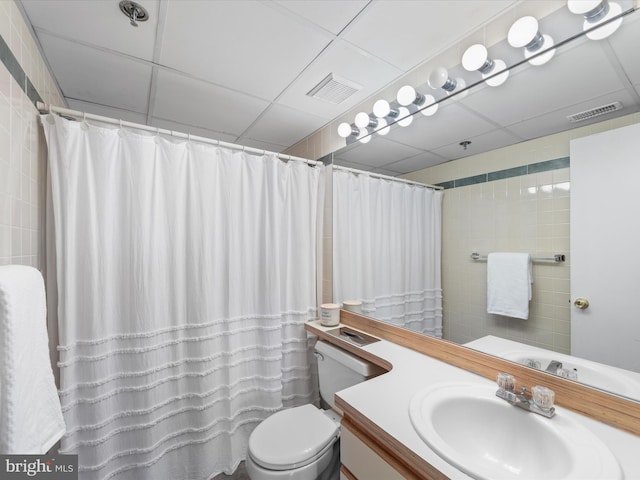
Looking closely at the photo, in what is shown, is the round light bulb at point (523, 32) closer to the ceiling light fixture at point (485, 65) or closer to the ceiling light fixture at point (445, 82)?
the ceiling light fixture at point (485, 65)

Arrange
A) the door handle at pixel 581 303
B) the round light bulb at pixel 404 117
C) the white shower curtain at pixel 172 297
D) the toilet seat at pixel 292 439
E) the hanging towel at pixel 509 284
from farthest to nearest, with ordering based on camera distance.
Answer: the round light bulb at pixel 404 117
the white shower curtain at pixel 172 297
the toilet seat at pixel 292 439
the hanging towel at pixel 509 284
the door handle at pixel 581 303

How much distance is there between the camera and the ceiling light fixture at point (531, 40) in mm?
967

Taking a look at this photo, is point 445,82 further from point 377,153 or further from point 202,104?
point 202,104

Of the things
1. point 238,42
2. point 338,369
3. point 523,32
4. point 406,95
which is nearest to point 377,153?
point 406,95

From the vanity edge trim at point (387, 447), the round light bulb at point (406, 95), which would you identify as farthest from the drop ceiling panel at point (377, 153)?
the vanity edge trim at point (387, 447)

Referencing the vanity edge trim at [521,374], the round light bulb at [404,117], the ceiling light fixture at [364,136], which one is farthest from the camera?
the ceiling light fixture at [364,136]

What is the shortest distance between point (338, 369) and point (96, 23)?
1952mm

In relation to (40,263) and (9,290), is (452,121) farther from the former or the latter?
(40,263)

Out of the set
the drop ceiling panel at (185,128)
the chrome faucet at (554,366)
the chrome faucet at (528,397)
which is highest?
the drop ceiling panel at (185,128)

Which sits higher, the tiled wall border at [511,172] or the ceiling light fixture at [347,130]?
the ceiling light fixture at [347,130]

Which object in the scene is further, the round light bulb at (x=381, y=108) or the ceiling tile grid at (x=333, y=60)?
the round light bulb at (x=381, y=108)

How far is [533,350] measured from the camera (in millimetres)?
990

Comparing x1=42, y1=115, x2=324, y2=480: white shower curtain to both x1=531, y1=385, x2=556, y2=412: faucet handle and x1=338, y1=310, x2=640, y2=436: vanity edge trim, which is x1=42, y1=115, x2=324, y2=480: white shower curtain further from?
x1=531, y1=385, x2=556, y2=412: faucet handle

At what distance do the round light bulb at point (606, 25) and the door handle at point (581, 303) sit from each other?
0.84m
